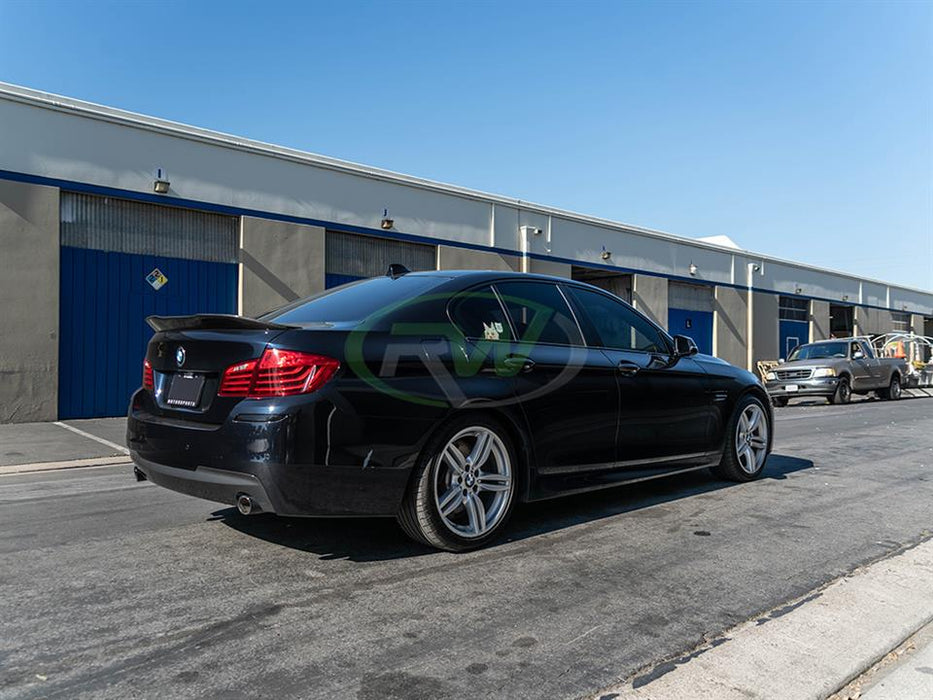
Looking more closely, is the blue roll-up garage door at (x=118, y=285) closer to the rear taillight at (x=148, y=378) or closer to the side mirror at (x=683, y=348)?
the rear taillight at (x=148, y=378)

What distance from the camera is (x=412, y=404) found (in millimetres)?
3621

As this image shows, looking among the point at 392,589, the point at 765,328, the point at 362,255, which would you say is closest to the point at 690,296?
the point at 765,328

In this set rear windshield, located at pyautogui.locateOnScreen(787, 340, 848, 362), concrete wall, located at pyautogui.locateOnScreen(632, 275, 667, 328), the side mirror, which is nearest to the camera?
the side mirror

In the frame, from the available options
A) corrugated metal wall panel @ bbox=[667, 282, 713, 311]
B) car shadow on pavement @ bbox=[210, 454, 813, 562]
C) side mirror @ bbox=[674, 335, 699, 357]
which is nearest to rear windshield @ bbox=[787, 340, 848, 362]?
corrugated metal wall panel @ bbox=[667, 282, 713, 311]

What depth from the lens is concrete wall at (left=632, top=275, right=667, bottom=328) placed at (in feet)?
76.7

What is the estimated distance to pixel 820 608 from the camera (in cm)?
323

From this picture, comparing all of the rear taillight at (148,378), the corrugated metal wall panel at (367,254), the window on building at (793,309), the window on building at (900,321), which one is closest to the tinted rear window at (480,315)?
the rear taillight at (148,378)

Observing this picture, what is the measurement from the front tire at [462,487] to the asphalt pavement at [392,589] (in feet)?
0.45

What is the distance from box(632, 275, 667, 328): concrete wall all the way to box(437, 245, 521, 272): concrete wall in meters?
5.55

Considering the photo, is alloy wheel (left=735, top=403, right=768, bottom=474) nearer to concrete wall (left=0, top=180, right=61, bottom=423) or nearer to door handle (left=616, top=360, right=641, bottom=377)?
door handle (left=616, top=360, right=641, bottom=377)

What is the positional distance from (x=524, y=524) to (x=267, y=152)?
38.9 ft

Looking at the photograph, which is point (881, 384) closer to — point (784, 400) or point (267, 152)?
point (784, 400)

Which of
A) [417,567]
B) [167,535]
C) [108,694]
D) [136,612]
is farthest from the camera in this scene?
[167,535]

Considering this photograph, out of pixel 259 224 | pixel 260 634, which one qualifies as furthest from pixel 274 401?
pixel 259 224
